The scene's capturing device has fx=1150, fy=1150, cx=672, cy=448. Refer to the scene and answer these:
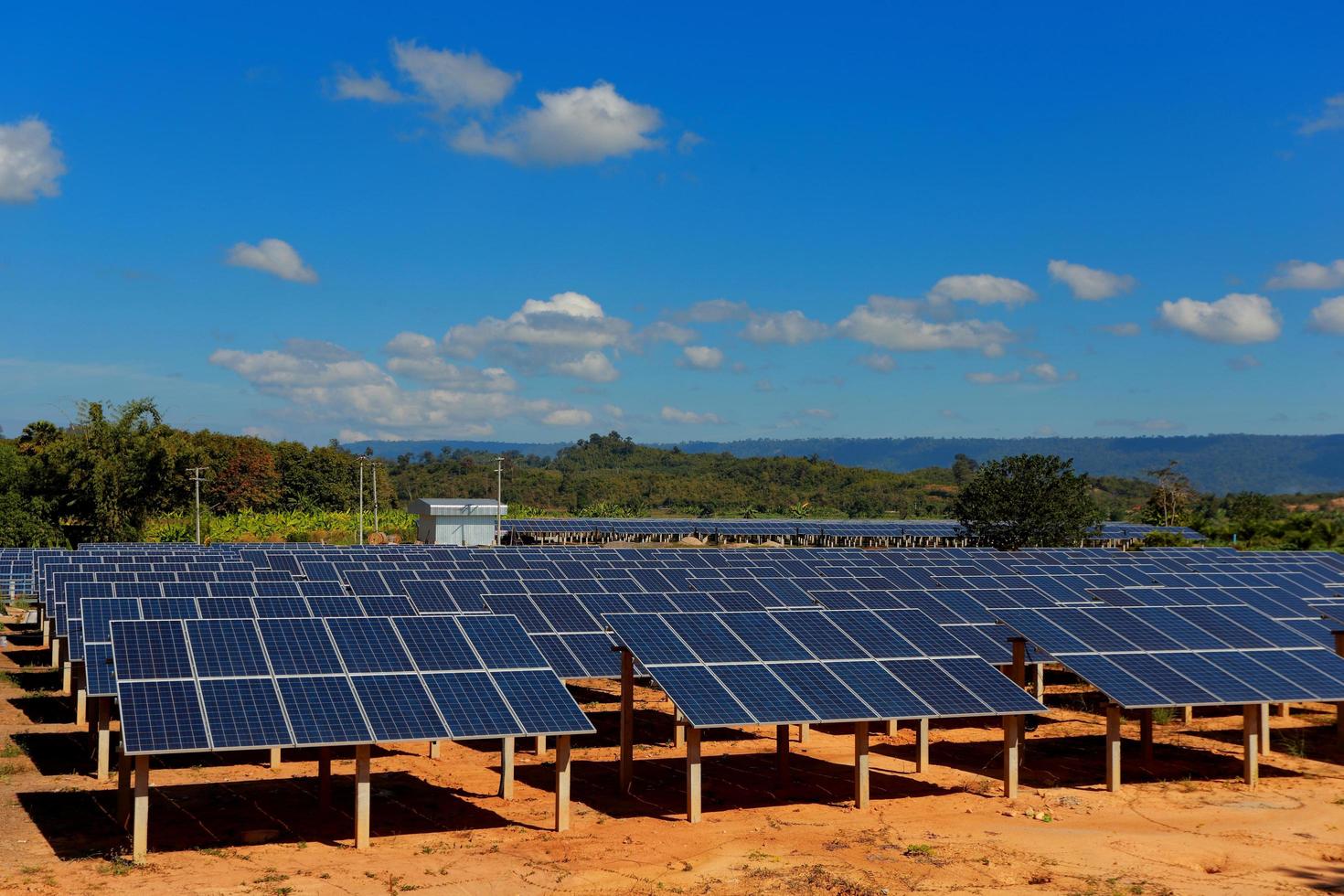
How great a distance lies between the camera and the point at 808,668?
21.0m

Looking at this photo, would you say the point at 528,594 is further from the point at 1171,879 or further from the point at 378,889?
the point at 1171,879

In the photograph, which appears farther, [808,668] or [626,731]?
[626,731]

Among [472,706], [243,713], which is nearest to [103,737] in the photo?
[243,713]

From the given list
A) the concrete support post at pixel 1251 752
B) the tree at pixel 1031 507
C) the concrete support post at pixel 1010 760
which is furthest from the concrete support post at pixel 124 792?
the tree at pixel 1031 507

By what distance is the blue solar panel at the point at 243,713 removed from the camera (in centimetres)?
1631

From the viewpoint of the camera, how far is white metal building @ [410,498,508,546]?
82312 mm

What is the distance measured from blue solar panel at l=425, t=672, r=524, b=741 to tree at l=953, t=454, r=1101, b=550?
4918cm

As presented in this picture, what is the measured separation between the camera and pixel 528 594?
2947cm

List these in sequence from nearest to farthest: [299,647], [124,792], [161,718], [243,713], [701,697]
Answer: [161,718] → [243,713] → [124,792] → [299,647] → [701,697]

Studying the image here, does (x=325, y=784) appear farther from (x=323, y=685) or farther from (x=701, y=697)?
(x=701, y=697)

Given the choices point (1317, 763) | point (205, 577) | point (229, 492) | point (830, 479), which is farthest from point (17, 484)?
point (830, 479)

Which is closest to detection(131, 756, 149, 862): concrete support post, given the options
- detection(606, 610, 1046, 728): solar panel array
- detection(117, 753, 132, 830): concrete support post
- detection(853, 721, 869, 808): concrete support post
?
detection(117, 753, 132, 830): concrete support post

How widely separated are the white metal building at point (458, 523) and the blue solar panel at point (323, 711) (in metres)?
63.8

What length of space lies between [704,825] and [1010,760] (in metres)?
6.28
